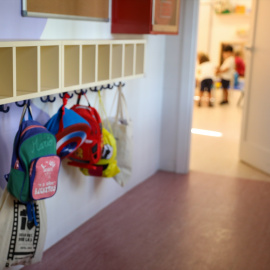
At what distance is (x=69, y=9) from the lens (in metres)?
2.76

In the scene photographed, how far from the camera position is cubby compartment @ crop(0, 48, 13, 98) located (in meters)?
2.00

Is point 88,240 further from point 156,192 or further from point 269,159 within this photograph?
point 269,159

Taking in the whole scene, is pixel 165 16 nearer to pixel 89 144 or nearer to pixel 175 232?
pixel 89 144

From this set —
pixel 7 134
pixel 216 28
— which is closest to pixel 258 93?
pixel 7 134

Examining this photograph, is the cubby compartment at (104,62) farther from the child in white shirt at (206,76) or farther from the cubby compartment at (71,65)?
the child in white shirt at (206,76)

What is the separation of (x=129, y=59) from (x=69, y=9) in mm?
523

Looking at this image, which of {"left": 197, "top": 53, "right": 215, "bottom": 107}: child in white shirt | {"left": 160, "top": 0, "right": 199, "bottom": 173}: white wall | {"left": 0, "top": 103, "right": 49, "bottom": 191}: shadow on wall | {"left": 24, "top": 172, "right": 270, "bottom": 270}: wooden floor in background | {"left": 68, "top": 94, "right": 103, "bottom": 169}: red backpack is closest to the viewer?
{"left": 0, "top": 103, "right": 49, "bottom": 191}: shadow on wall

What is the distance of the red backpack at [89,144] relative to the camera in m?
2.74

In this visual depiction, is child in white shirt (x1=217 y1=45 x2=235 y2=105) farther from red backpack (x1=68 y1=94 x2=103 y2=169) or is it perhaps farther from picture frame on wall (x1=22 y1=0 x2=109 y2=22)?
red backpack (x1=68 y1=94 x2=103 y2=169)

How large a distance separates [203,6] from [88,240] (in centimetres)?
797

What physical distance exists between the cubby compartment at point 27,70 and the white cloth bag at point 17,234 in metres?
0.49

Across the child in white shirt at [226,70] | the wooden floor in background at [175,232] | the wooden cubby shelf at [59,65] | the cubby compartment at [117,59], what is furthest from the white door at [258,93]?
the child in white shirt at [226,70]

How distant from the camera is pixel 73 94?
2.96 metres

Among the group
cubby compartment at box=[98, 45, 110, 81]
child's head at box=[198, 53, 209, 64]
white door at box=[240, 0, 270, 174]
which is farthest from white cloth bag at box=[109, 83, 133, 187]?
child's head at box=[198, 53, 209, 64]
